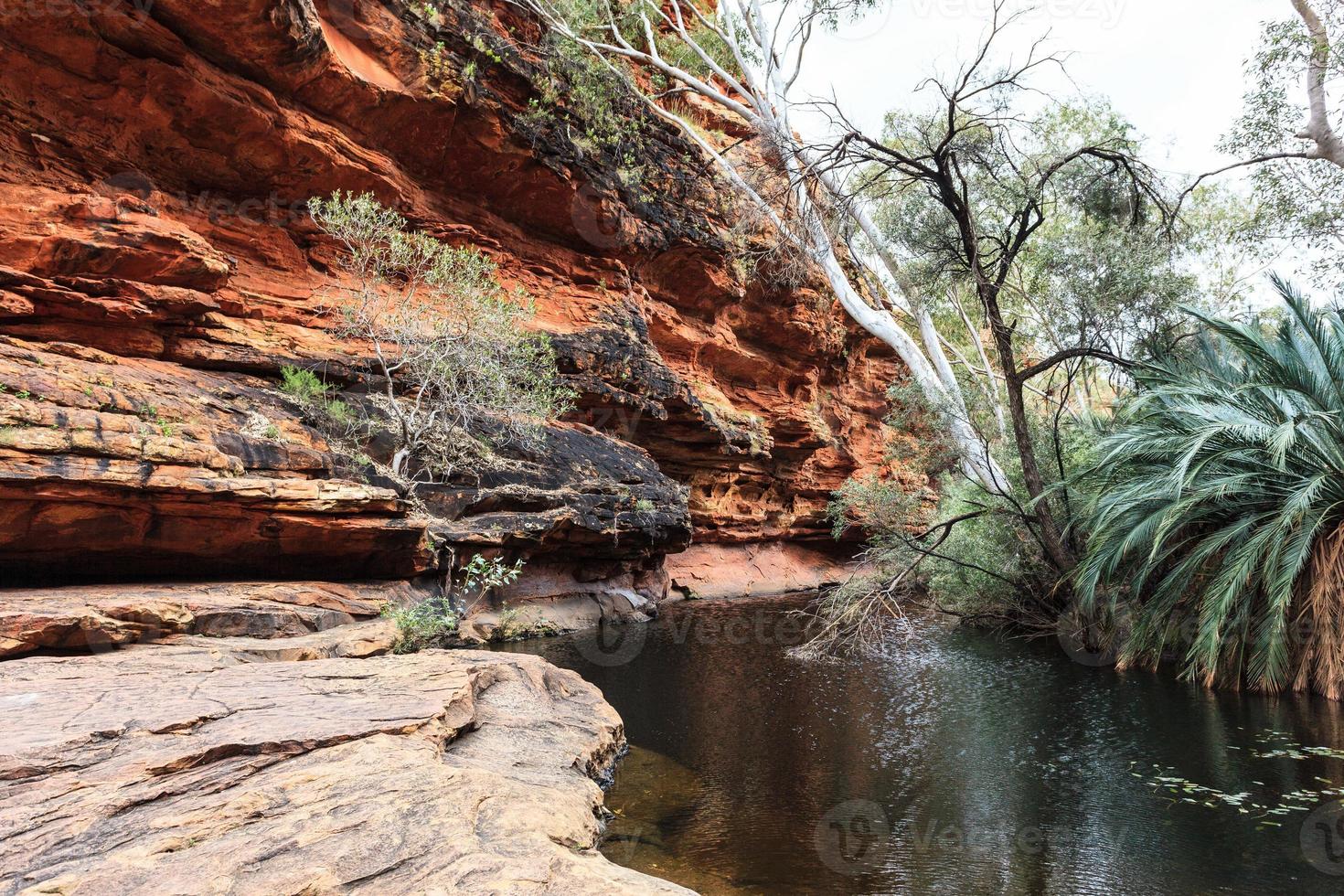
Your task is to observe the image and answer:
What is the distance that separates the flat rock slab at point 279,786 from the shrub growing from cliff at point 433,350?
22.5 feet

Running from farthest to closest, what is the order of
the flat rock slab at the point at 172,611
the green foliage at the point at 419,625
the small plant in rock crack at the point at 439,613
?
the small plant in rock crack at the point at 439,613 → the green foliage at the point at 419,625 → the flat rock slab at the point at 172,611

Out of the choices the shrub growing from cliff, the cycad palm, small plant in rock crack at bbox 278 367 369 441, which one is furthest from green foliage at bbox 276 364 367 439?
the cycad palm

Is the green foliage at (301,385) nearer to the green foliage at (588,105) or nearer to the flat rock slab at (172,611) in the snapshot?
the flat rock slab at (172,611)

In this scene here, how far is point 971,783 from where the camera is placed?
236 inches

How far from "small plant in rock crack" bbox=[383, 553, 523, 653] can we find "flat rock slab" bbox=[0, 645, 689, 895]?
3.38 metres

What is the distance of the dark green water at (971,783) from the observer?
14.6 ft

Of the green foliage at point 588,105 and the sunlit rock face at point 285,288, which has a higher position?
the green foliage at point 588,105

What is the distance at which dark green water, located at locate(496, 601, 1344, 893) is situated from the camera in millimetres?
4438

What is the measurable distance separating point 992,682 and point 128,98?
15.8 m

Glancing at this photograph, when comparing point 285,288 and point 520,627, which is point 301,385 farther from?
point 520,627

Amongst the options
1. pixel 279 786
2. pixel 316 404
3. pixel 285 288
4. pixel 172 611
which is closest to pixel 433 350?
pixel 316 404

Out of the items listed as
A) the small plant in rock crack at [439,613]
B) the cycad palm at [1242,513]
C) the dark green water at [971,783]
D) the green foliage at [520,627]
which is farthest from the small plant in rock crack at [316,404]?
the cycad palm at [1242,513]

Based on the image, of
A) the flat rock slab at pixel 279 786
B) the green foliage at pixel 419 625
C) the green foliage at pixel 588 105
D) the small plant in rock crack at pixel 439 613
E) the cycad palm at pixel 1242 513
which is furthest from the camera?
the green foliage at pixel 588 105

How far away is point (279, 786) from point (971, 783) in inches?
204
